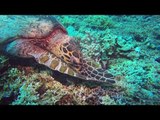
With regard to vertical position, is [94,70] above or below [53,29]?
below

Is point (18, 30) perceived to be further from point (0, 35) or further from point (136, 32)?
point (136, 32)

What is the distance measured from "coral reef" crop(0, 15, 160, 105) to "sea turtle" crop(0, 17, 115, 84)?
0.29 ft

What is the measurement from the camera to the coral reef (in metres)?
2.94

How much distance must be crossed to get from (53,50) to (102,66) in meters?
0.62

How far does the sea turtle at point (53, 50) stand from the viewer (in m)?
3.03

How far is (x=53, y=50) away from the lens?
10.3 ft

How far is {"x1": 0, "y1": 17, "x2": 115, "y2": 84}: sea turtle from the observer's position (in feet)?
9.95

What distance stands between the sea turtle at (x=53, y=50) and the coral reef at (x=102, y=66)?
9 centimetres

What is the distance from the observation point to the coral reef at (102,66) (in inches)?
116

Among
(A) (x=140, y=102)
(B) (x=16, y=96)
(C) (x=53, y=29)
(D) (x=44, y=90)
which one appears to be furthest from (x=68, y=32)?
(A) (x=140, y=102)
